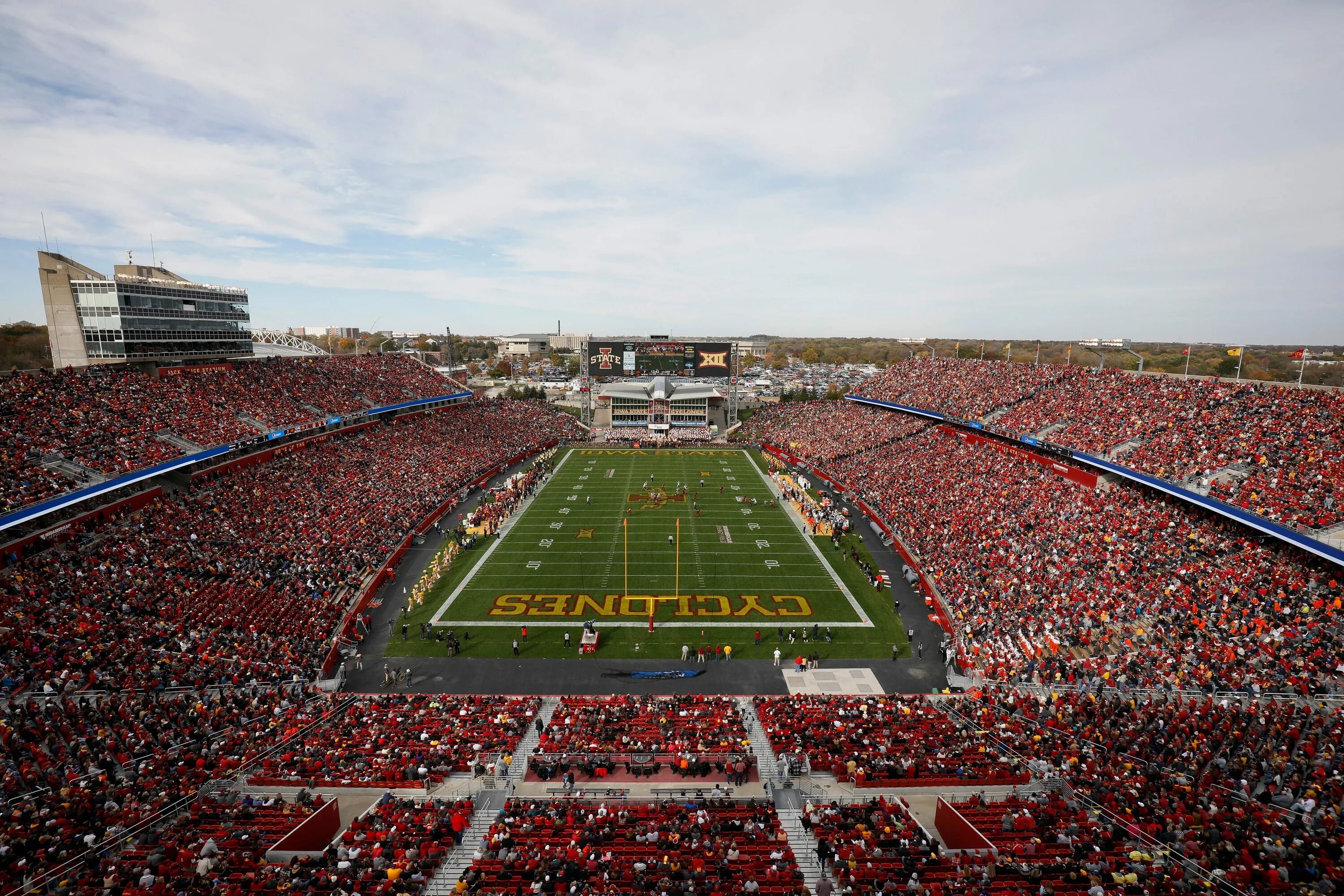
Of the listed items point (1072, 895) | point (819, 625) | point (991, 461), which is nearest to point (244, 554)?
point (819, 625)

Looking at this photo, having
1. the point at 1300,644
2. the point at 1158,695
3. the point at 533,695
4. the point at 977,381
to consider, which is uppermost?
the point at 977,381

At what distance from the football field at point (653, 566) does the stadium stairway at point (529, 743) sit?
4.10 m

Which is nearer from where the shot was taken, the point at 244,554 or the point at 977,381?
the point at 244,554

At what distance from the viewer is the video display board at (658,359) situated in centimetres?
6575

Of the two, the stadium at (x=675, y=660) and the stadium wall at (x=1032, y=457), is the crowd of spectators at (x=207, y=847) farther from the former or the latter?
the stadium wall at (x=1032, y=457)

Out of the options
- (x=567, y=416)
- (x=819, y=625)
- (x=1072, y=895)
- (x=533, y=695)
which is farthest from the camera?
(x=567, y=416)

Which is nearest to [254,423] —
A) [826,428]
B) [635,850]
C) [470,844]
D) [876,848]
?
[470,844]

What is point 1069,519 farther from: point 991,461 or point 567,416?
point 567,416

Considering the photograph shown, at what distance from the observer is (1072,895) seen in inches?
412

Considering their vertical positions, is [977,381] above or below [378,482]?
above

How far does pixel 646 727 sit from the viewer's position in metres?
16.6

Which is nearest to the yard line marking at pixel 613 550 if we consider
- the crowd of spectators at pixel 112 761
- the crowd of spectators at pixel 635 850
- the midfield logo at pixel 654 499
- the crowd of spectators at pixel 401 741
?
the midfield logo at pixel 654 499

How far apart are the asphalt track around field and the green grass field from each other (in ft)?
1.95

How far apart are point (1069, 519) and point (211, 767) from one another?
31599mm
